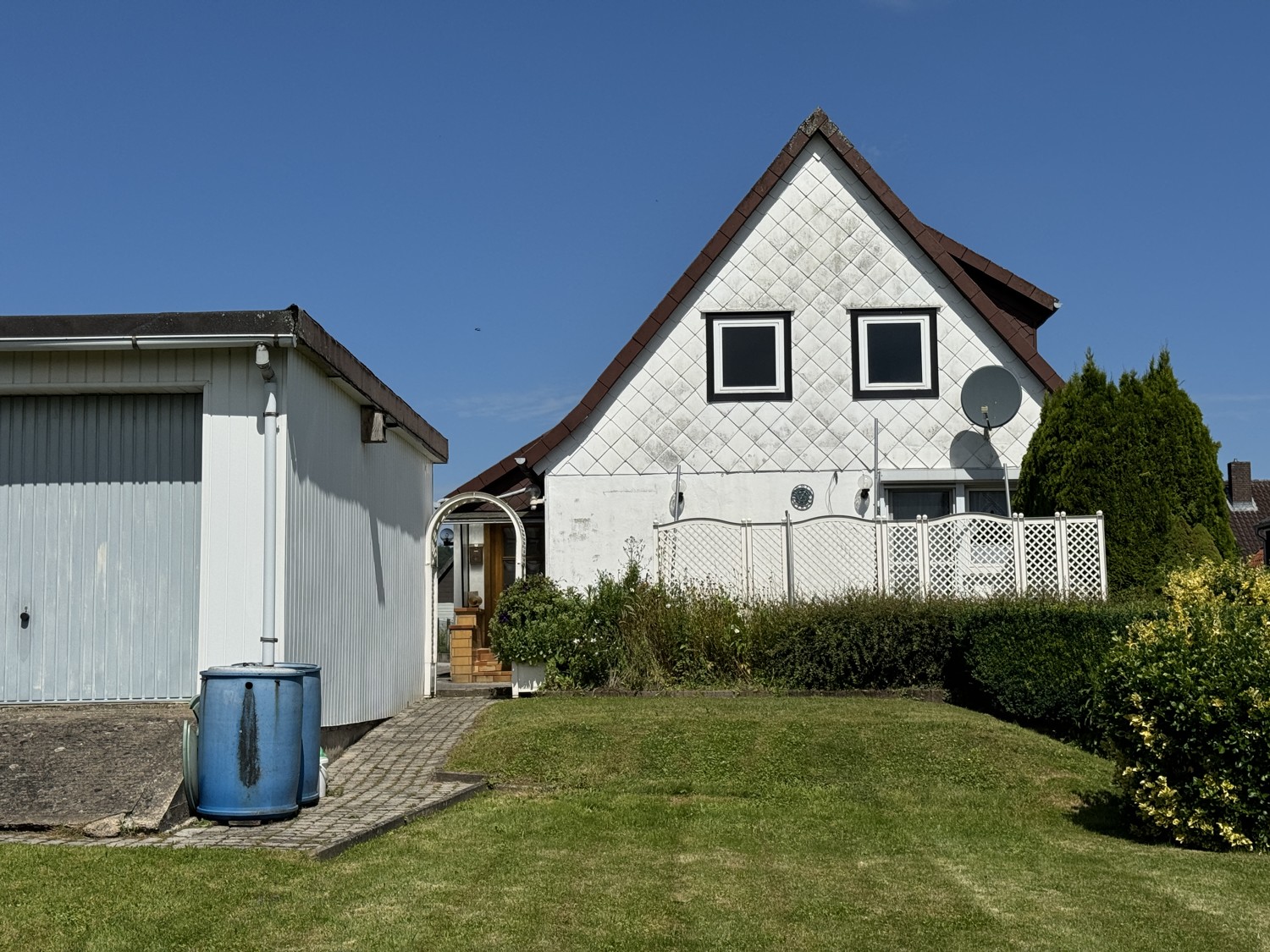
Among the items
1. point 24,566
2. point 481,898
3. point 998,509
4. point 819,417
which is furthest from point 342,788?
point 998,509

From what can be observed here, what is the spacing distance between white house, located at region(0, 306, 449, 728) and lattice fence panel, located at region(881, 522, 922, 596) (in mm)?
7527

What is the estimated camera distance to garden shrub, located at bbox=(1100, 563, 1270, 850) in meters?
8.55

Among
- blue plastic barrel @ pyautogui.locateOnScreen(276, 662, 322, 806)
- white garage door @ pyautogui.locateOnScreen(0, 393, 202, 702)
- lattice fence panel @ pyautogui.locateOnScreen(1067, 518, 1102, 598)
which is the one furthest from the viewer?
lattice fence panel @ pyautogui.locateOnScreen(1067, 518, 1102, 598)

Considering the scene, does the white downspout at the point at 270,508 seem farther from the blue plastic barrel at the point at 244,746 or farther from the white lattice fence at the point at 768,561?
the white lattice fence at the point at 768,561

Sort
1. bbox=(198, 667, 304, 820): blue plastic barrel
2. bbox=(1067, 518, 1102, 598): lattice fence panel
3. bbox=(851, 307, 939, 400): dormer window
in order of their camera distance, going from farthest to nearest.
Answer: bbox=(851, 307, 939, 400): dormer window
bbox=(1067, 518, 1102, 598): lattice fence panel
bbox=(198, 667, 304, 820): blue plastic barrel

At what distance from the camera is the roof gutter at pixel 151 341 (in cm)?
1027

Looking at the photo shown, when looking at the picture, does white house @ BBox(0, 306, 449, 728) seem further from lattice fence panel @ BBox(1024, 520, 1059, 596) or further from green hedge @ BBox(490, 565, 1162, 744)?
lattice fence panel @ BBox(1024, 520, 1059, 596)

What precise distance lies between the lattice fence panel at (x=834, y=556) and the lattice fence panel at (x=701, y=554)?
807mm

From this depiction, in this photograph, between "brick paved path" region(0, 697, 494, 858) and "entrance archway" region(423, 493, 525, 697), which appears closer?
"brick paved path" region(0, 697, 494, 858)

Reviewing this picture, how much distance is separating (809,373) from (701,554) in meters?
3.47

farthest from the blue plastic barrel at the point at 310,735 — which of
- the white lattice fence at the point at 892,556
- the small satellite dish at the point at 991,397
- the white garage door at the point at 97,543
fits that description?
the small satellite dish at the point at 991,397

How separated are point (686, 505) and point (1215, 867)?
11.2 meters

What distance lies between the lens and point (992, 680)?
1334 centimetres

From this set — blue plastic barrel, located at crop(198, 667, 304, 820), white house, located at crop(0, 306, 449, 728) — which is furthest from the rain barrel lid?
white house, located at crop(0, 306, 449, 728)
